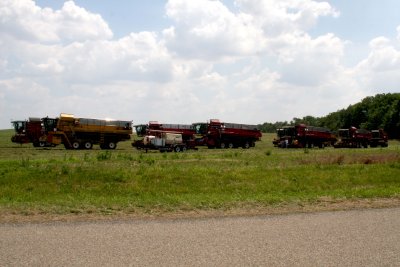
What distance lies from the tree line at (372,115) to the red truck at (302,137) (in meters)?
46.8

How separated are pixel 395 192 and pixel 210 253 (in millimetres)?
9219

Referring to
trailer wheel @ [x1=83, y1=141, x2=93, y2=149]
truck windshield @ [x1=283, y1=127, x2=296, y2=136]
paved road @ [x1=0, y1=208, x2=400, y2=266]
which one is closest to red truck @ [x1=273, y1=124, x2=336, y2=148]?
truck windshield @ [x1=283, y1=127, x2=296, y2=136]

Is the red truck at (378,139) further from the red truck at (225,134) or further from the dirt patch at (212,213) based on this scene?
the dirt patch at (212,213)

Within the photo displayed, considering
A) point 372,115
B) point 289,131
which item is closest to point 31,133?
point 289,131

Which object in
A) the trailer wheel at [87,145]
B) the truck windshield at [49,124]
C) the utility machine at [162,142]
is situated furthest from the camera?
the trailer wheel at [87,145]

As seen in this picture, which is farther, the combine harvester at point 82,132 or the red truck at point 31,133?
the red truck at point 31,133

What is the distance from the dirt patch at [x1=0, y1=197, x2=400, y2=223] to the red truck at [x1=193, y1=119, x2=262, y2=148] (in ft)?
124

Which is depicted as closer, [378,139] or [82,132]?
[82,132]

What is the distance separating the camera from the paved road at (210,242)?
20.7ft

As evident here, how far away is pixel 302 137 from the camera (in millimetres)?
53188

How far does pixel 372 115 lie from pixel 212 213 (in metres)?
111

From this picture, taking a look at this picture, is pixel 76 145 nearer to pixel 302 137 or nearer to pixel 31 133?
pixel 31 133

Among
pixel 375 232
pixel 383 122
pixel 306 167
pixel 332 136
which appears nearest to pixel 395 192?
pixel 375 232

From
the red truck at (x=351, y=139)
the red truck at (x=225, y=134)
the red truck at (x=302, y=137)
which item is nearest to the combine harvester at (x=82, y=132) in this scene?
the red truck at (x=225, y=134)
